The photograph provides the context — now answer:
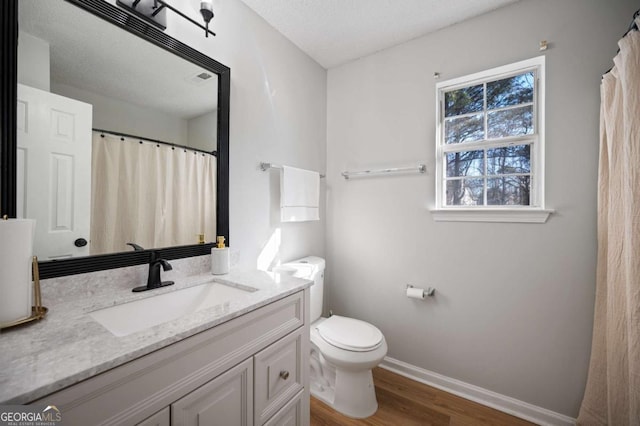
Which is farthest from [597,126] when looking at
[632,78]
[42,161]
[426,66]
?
[42,161]

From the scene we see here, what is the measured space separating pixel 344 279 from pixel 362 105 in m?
1.46

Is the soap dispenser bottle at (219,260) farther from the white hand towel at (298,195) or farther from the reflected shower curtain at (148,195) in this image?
the white hand towel at (298,195)

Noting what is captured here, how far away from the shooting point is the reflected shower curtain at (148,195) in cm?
101

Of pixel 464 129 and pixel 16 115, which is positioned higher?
pixel 464 129

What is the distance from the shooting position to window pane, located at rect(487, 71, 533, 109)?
1579 mm

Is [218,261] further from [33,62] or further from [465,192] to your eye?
[465,192]

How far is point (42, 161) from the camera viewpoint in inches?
34.7

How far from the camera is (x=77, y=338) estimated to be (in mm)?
662

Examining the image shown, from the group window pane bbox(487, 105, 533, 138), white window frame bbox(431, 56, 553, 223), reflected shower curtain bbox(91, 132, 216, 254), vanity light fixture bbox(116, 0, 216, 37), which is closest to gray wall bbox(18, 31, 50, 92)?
reflected shower curtain bbox(91, 132, 216, 254)

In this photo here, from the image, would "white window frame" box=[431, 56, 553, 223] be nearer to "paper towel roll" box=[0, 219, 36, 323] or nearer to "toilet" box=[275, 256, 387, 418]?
"toilet" box=[275, 256, 387, 418]

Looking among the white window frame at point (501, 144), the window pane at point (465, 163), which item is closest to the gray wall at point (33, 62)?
the white window frame at point (501, 144)

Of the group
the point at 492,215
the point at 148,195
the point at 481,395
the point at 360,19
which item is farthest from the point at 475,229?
the point at 148,195

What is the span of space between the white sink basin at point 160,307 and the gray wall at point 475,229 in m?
1.22

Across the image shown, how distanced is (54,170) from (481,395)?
2.45 metres
